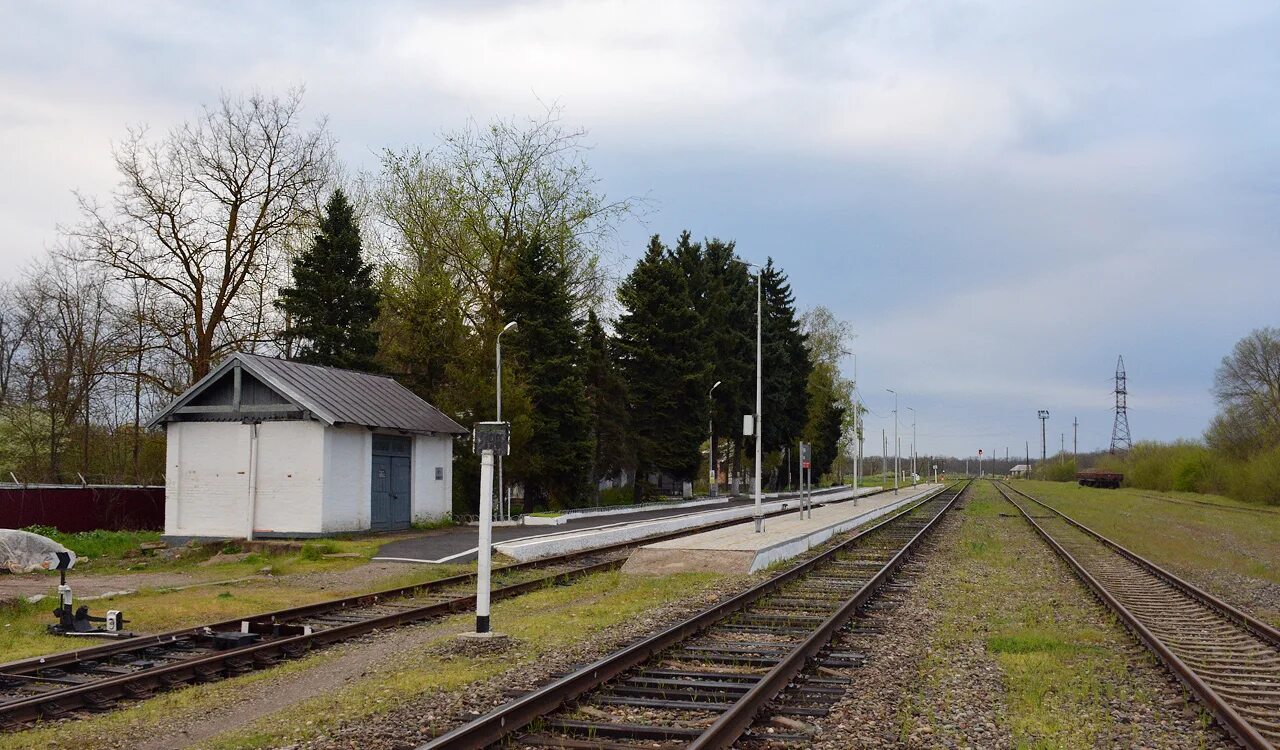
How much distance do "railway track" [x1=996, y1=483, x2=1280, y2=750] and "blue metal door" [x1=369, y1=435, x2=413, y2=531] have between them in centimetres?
1745

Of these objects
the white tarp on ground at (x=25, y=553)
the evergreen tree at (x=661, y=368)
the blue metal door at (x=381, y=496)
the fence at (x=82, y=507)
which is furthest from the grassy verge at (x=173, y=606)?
the evergreen tree at (x=661, y=368)

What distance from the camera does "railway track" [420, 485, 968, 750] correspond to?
749 centimetres

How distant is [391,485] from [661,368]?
23.7 metres

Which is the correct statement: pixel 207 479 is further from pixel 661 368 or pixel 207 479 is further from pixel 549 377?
pixel 661 368

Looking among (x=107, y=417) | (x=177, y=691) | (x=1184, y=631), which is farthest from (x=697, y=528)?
(x=107, y=417)

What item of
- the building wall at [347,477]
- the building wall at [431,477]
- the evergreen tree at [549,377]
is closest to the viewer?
the building wall at [347,477]

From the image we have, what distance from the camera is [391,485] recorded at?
97.3ft

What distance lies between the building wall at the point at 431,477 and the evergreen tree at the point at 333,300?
389 inches

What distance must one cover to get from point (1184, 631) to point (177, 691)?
11.8 metres

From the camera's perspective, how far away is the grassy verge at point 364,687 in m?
7.86

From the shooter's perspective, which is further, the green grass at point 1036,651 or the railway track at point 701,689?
the green grass at point 1036,651

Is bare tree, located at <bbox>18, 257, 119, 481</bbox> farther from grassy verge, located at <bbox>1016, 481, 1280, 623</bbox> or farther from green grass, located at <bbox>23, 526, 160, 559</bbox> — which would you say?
grassy verge, located at <bbox>1016, 481, 1280, 623</bbox>

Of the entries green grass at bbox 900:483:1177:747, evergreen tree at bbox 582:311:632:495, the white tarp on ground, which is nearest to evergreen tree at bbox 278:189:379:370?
evergreen tree at bbox 582:311:632:495

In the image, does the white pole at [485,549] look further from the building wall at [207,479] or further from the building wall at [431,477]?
the building wall at [431,477]
